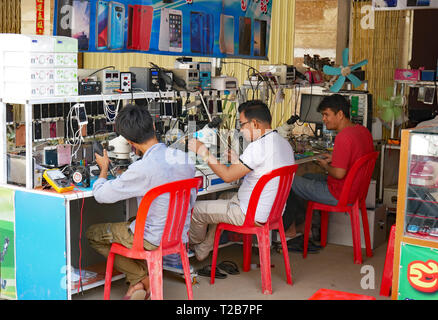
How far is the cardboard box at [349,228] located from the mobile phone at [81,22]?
2.37 m

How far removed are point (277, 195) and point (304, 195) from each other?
2.94 feet

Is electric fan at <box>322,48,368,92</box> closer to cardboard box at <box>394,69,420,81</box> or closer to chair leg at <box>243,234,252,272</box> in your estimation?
cardboard box at <box>394,69,420,81</box>

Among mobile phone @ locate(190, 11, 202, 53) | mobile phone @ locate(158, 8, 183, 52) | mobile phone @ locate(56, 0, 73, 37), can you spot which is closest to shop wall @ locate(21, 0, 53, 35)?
mobile phone @ locate(190, 11, 202, 53)

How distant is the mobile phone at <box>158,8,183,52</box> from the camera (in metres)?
4.70

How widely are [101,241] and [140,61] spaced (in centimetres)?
541

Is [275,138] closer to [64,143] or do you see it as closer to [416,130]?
[416,130]

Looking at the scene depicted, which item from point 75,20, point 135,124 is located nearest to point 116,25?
point 75,20

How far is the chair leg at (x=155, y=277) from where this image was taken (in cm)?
322

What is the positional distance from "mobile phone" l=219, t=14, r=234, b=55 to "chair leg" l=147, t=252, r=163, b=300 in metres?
2.56

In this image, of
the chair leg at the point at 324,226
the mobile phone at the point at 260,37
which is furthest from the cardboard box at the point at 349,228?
the mobile phone at the point at 260,37

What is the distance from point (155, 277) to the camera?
3.24 metres

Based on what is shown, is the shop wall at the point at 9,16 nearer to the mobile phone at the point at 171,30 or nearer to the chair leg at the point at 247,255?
the mobile phone at the point at 171,30

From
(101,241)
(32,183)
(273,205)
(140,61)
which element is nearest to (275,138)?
(273,205)

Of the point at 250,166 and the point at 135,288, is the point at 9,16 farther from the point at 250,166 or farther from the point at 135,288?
the point at 135,288
